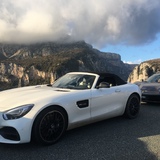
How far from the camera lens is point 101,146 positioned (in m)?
4.19

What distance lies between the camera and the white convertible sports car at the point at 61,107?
12.8 feet

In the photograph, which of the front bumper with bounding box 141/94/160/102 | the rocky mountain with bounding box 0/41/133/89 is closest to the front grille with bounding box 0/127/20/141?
the front bumper with bounding box 141/94/160/102

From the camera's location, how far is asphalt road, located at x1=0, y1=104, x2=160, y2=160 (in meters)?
3.73

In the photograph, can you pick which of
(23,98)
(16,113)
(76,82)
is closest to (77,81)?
(76,82)

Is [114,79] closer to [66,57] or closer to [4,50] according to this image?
[66,57]

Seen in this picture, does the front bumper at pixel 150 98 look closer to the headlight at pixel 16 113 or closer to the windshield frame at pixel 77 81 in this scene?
the windshield frame at pixel 77 81

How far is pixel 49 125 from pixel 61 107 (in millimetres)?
397

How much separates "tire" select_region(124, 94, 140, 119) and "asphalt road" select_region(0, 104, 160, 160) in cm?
56

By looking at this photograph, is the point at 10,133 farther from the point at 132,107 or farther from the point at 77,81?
the point at 132,107

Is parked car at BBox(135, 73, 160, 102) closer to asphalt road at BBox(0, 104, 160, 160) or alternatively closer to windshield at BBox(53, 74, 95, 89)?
asphalt road at BBox(0, 104, 160, 160)

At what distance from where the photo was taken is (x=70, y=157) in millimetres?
3697

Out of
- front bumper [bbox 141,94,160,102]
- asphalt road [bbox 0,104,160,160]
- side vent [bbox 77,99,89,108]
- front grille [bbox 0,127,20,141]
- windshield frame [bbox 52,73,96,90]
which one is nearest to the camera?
asphalt road [bbox 0,104,160,160]

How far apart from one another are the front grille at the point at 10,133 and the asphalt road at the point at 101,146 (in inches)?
8.4

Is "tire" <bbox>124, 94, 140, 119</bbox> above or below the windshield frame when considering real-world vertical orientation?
below
